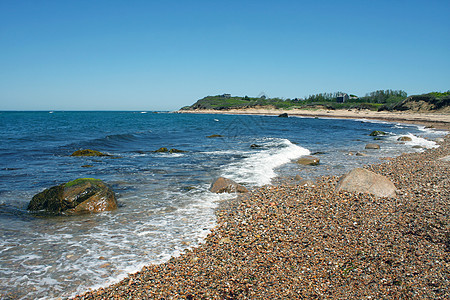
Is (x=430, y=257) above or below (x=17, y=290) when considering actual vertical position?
above

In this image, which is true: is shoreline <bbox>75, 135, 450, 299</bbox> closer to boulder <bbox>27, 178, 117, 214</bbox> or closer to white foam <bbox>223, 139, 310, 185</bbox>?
boulder <bbox>27, 178, 117, 214</bbox>

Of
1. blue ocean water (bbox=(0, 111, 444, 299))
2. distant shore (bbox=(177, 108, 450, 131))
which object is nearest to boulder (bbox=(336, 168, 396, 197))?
blue ocean water (bbox=(0, 111, 444, 299))

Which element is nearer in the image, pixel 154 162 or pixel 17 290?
pixel 17 290

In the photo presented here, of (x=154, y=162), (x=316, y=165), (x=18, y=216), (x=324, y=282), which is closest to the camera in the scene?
(x=324, y=282)

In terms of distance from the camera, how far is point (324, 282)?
4.50 m

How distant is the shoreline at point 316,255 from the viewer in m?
4.39

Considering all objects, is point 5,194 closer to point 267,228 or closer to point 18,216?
point 18,216

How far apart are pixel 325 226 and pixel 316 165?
9.21m

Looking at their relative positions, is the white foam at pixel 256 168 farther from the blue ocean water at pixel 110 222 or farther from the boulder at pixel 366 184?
the boulder at pixel 366 184

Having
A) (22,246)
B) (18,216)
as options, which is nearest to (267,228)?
(22,246)

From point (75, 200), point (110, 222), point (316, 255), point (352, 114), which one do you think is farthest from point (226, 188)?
point (352, 114)

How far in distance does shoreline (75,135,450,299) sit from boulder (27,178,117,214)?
345 cm

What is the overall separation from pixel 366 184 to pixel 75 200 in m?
8.85

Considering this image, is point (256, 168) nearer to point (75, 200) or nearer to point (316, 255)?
point (75, 200)
